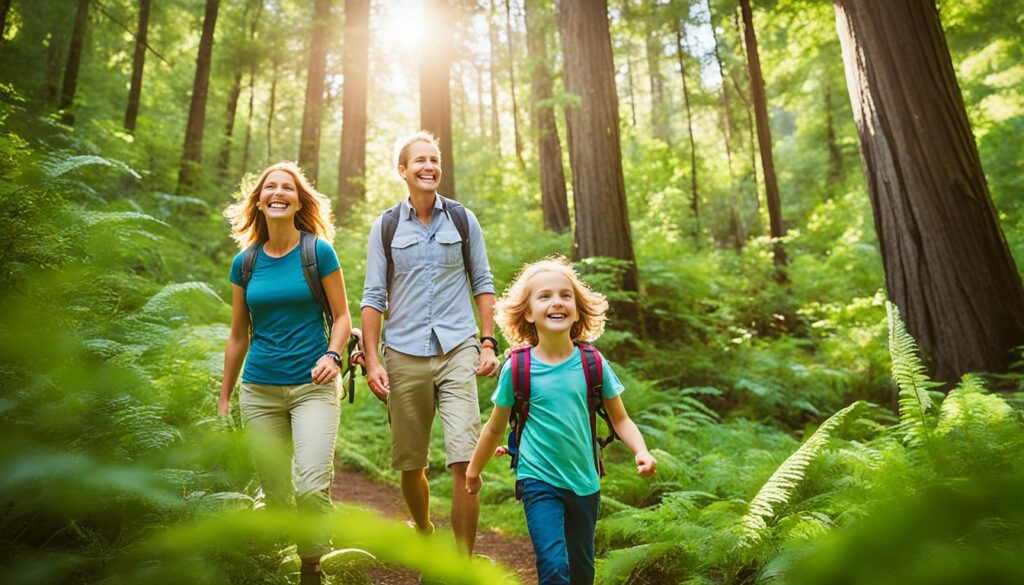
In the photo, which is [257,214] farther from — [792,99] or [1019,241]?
[792,99]

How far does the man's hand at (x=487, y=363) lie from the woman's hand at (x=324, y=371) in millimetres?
845

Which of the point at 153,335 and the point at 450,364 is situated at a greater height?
the point at 153,335

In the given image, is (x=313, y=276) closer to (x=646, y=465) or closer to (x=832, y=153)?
(x=646, y=465)

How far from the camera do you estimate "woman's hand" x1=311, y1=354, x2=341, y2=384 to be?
3203 mm

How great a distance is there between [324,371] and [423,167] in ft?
4.71

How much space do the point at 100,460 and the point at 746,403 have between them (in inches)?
280

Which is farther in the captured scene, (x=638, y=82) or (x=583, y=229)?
(x=638, y=82)

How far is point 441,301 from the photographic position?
371cm

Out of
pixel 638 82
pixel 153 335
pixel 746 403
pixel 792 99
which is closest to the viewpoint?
pixel 153 335

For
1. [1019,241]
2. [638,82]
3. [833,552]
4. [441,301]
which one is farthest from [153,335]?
[638,82]

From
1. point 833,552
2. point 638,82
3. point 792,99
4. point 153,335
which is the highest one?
point 638,82

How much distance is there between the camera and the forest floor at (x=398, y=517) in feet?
12.9

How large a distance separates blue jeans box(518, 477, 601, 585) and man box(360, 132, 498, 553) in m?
0.95

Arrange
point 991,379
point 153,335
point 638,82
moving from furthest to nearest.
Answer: point 638,82 < point 991,379 < point 153,335
